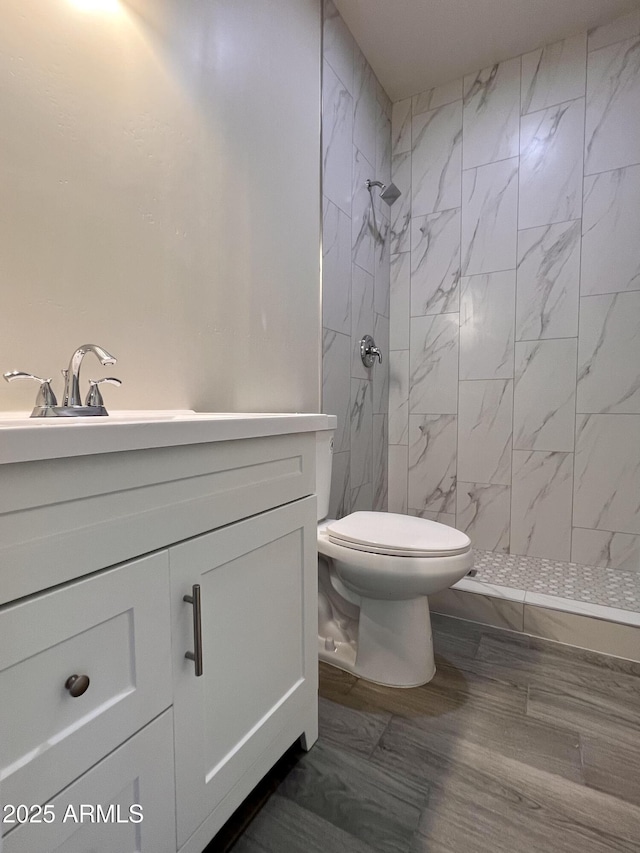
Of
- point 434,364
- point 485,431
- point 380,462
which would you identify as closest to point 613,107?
point 434,364

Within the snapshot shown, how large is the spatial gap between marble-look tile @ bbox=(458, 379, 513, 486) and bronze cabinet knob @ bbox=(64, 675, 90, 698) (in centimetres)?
201

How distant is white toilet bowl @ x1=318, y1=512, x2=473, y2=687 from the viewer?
1.21 meters

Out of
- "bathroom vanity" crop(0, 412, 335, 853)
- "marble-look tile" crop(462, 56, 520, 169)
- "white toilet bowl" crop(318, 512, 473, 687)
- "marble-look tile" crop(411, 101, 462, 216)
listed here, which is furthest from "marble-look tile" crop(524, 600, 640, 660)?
"marble-look tile" crop(462, 56, 520, 169)

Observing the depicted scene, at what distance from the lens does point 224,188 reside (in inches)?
50.6

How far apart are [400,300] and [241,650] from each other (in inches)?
80.2

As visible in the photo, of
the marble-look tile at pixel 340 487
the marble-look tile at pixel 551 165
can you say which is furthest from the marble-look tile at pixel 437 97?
the marble-look tile at pixel 340 487

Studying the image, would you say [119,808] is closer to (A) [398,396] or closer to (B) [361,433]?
(B) [361,433]

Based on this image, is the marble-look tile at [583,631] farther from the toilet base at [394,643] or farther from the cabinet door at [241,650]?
the cabinet door at [241,650]

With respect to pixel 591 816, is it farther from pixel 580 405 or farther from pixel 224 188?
pixel 224 188

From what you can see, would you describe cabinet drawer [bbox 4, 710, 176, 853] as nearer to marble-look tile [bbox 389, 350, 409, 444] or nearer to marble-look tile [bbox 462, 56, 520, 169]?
marble-look tile [bbox 389, 350, 409, 444]

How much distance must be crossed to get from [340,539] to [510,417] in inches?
49.3

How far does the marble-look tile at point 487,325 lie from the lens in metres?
2.11

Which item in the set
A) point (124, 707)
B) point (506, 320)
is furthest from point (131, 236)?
point (506, 320)

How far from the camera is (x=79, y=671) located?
1.67 feet
